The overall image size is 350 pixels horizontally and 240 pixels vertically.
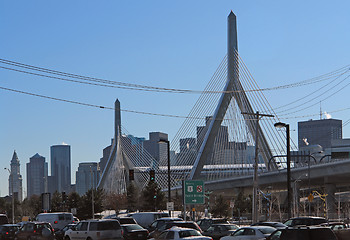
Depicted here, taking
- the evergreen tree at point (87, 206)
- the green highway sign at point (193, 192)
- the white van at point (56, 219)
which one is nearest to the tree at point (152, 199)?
the evergreen tree at point (87, 206)

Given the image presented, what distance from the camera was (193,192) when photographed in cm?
4831

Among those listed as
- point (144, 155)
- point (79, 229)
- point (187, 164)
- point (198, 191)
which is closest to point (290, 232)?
point (79, 229)

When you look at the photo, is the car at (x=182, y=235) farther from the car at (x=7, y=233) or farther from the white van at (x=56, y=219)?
the white van at (x=56, y=219)

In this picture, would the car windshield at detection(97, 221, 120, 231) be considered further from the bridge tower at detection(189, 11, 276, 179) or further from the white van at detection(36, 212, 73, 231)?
the bridge tower at detection(189, 11, 276, 179)

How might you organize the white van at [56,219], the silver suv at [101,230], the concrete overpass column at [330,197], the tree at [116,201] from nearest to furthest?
the silver suv at [101,230], the white van at [56,219], the concrete overpass column at [330,197], the tree at [116,201]

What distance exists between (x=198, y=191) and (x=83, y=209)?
51.5 meters

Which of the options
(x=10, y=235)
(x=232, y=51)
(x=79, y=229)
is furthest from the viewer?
(x=232, y=51)

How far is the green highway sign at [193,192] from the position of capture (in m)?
48.0

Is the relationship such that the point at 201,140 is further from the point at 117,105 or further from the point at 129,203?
the point at 117,105

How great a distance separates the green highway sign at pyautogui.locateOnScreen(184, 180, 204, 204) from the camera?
48.0m

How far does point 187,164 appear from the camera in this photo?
9656 centimetres

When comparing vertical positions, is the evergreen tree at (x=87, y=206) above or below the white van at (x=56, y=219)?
below

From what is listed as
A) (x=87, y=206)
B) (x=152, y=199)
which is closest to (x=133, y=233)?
(x=152, y=199)

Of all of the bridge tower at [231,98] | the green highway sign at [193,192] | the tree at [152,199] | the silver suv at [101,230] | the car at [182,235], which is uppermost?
the bridge tower at [231,98]
